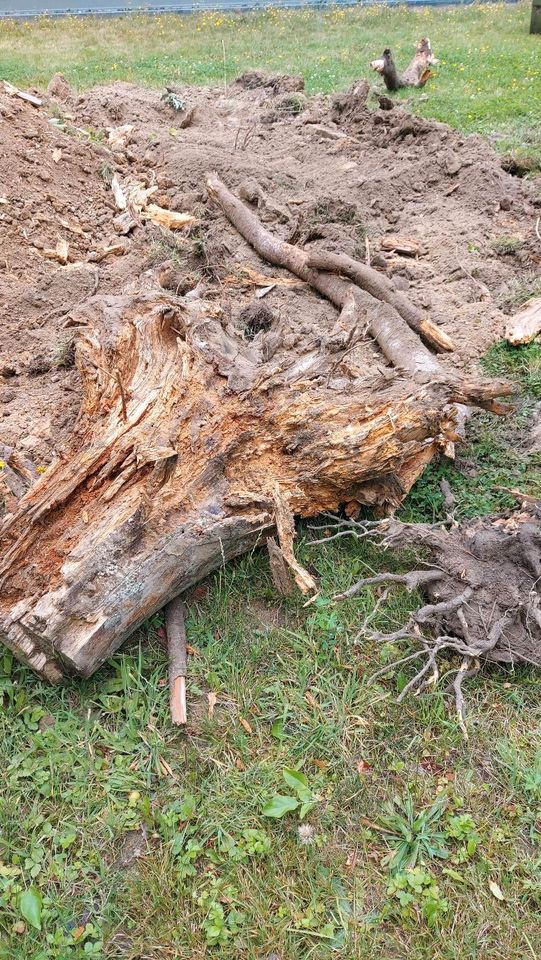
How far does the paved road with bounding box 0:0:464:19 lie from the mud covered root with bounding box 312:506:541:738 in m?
17.0

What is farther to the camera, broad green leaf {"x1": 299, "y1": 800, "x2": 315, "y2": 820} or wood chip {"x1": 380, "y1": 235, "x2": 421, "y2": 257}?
wood chip {"x1": 380, "y1": 235, "x2": 421, "y2": 257}

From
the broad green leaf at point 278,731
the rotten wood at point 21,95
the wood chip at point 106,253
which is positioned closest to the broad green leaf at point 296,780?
the broad green leaf at point 278,731

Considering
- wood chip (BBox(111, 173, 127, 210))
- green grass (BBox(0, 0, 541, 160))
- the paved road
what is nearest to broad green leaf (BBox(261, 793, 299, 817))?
wood chip (BBox(111, 173, 127, 210))

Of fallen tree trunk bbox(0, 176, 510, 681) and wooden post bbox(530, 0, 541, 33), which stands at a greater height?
wooden post bbox(530, 0, 541, 33)

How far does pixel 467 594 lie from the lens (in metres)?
2.61

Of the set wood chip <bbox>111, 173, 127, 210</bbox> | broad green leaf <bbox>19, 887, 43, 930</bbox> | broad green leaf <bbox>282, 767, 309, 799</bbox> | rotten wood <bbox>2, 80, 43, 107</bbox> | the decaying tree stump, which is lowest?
broad green leaf <bbox>282, 767, 309, 799</bbox>

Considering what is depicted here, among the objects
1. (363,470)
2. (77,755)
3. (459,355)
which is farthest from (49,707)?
(459,355)

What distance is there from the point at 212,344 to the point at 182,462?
695mm

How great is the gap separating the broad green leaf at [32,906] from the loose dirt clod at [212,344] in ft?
2.28

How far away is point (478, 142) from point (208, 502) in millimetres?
5640

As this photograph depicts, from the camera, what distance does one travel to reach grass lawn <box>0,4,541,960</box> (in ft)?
6.40

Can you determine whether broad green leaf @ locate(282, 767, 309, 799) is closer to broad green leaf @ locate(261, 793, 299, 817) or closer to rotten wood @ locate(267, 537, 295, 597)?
broad green leaf @ locate(261, 793, 299, 817)

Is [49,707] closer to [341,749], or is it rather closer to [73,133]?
[341,749]

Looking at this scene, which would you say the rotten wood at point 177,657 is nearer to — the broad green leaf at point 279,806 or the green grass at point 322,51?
the broad green leaf at point 279,806
